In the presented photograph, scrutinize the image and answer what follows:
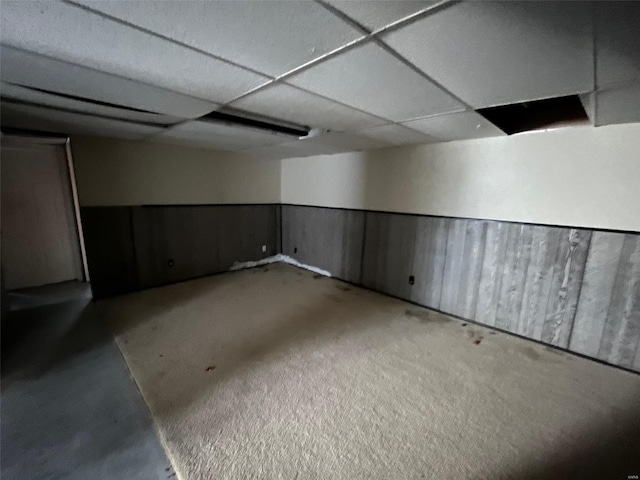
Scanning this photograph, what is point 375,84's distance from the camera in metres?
1.74

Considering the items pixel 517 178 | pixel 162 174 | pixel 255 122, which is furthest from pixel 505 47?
pixel 162 174

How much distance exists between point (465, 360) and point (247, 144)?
3700mm

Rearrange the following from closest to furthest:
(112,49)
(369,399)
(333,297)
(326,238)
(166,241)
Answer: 1. (112,49)
2. (369,399)
3. (333,297)
4. (166,241)
5. (326,238)

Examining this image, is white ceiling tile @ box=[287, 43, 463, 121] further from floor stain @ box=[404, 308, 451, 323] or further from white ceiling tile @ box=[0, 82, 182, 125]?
floor stain @ box=[404, 308, 451, 323]

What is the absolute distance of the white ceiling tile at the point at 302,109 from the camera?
6.45 ft

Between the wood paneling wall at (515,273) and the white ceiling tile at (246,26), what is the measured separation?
2692mm

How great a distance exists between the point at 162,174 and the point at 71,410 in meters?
3.17

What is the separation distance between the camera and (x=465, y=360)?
2529mm

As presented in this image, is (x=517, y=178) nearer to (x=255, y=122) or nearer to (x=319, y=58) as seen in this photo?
(x=319, y=58)

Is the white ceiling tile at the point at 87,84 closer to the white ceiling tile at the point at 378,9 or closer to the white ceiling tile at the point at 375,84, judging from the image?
the white ceiling tile at the point at 375,84

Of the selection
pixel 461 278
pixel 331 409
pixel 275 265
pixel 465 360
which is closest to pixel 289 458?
pixel 331 409

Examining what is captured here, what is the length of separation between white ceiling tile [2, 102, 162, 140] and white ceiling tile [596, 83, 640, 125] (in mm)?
3829

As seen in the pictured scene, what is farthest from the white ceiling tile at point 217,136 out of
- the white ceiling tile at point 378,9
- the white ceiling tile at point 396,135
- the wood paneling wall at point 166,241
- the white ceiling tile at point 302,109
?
the white ceiling tile at point 378,9

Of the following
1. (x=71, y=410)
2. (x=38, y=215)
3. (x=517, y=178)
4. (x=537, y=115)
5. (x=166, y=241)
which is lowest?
(x=71, y=410)
